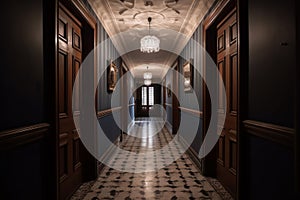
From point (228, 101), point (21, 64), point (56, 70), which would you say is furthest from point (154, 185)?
point (21, 64)

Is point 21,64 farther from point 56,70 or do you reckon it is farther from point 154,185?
point 154,185

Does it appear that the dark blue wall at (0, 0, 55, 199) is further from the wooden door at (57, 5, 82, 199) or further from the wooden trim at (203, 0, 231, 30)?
the wooden trim at (203, 0, 231, 30)

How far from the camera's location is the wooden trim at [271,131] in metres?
1.52

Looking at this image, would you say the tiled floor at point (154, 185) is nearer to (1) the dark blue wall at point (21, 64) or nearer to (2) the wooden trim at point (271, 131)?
(2) the wooden trim at point (271, 131)

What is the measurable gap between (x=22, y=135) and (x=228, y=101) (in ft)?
8.29

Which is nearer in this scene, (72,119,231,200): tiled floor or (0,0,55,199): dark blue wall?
(0,0,55,199): dark blue wall

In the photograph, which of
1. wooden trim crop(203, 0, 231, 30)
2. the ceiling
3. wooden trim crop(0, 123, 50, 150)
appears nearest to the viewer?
wooden trim crop(0, 123, 50, 150)

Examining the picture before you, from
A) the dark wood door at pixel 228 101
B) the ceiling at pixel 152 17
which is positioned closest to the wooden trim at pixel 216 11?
the dark wood door at pixel 228 101

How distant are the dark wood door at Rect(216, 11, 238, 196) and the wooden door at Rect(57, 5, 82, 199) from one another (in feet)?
6.67

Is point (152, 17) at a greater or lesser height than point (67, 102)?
greater

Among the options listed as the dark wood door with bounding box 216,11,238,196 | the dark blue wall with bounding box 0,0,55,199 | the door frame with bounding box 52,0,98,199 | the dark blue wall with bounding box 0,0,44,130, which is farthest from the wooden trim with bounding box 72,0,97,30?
the dark wood door with bounding box 216,11,238,196

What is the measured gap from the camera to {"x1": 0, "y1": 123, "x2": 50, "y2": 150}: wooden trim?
1487 millimetres

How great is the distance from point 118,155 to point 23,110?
401 cm

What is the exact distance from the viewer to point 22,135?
5.52 feet
